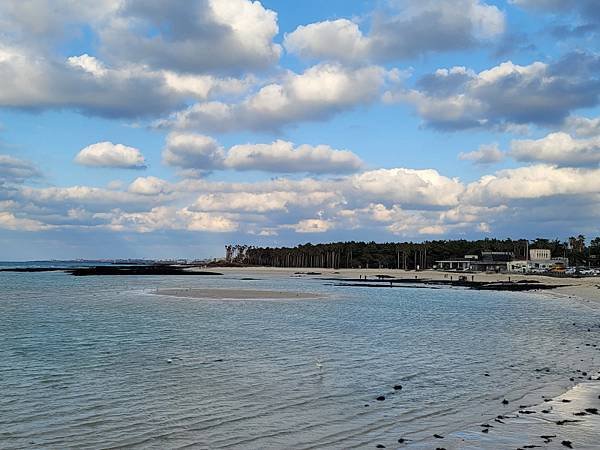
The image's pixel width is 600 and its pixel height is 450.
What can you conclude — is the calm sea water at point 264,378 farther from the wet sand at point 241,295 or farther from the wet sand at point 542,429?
the wet sand at point 241,295

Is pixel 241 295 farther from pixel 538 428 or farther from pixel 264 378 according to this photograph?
pixel 538 428

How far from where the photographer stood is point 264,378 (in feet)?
66.8

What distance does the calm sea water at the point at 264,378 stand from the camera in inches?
545

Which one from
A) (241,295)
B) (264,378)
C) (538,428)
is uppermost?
(538,428)

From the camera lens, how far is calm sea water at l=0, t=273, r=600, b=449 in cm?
1384

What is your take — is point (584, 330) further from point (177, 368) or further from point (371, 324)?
point (177, 368)

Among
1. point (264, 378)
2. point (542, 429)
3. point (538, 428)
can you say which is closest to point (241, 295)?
point (264, 378)

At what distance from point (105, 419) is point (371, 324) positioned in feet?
90.5

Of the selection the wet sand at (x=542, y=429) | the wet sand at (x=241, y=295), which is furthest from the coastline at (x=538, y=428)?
the wet sand at (x=241, y=295)

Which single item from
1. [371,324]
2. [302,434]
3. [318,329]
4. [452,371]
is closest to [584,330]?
[371,324]

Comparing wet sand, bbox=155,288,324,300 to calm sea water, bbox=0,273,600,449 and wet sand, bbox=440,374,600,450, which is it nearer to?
calm sea water, bbox=0,273,600,449

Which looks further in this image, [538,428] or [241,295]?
[241,295]

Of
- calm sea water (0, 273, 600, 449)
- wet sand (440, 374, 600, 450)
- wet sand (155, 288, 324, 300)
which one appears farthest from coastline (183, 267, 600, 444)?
wet sand (155, 288, 324, 300)

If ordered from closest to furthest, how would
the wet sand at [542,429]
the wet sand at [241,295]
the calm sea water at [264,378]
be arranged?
the wet sand at [542,429] < the calm sea water at [264,378] < the wet sand at [241,295]
